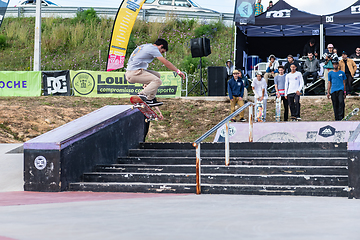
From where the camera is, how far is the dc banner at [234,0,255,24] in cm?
1653

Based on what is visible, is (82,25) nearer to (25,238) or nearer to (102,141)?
(102,141)

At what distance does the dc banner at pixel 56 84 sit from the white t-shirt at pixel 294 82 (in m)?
10.8

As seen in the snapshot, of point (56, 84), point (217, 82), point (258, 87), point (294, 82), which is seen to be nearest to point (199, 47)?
point (217, 82)

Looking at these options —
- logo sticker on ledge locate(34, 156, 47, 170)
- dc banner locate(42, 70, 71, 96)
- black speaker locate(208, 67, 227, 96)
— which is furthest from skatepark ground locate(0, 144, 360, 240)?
dc banner locate(42, 70, 71, 96)

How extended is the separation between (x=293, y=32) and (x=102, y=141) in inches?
593

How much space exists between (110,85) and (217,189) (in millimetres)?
14011

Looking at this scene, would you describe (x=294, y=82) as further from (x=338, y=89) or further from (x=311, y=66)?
(x=311, y=66)

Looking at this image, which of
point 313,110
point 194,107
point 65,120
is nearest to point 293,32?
point 313,110

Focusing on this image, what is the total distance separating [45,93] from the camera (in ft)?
64.2

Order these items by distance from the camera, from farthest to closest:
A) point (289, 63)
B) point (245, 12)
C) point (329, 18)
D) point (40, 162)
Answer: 1. point (329, 18)
2. point (245, 12)
3. point (289, 63)
4. point (40, 162)

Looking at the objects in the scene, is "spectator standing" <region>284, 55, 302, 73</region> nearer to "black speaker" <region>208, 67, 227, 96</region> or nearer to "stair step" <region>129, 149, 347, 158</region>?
"black speaker" <region>208, 67, 227, 96</region>

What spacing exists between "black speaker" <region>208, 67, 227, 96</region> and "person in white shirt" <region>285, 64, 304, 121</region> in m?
6.02

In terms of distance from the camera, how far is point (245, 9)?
16.7m

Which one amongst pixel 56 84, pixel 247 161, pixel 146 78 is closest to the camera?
pixel 247 161
